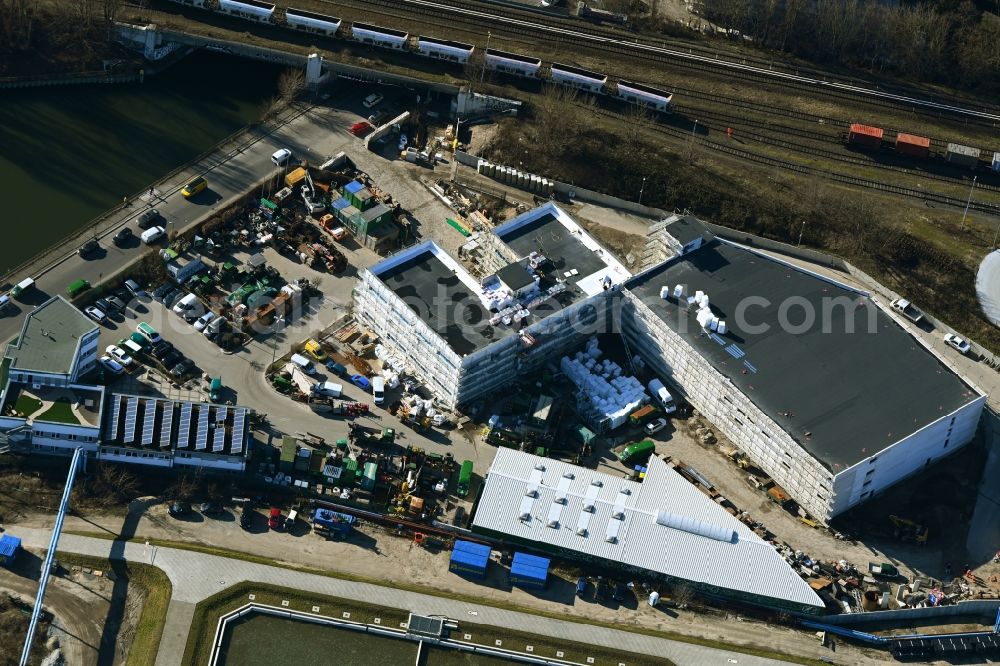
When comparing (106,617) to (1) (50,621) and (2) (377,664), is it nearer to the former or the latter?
(1) (50,621)

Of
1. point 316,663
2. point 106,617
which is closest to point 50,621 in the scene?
point 106,617

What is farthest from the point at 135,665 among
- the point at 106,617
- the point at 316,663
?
the point at 316,663

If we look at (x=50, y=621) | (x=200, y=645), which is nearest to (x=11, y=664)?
(x=50, y=621)

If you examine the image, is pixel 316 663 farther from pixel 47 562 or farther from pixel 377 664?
pixel 47 562

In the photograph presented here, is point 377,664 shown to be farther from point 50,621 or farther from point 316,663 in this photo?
point 50,621

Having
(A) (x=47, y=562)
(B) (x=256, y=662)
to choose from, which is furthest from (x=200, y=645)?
(A) (x=47, y=562)

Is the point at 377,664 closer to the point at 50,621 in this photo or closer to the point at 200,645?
the point at 200,645
